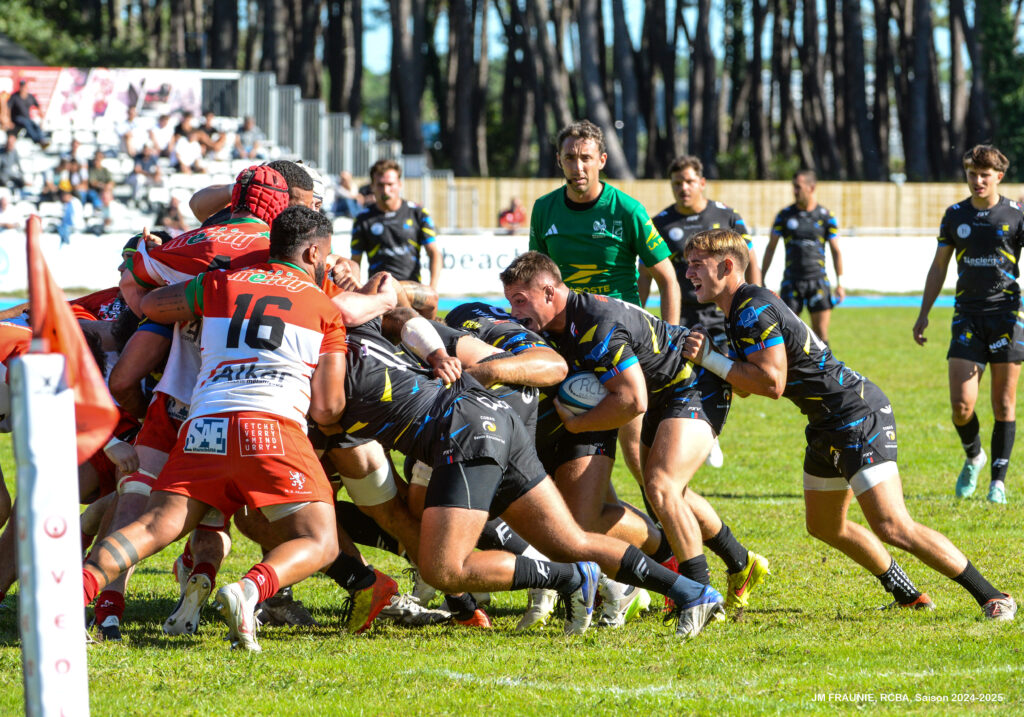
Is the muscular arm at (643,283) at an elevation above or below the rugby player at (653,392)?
above

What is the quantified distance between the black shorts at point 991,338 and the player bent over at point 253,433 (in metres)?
5.15

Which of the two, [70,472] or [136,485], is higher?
[70,472]

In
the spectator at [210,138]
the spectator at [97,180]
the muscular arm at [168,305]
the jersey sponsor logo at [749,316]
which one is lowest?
the jersey sponsor logo at [749,316]

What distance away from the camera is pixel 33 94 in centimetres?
3009

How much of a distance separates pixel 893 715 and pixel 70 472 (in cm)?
271

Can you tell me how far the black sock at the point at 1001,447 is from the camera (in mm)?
8328

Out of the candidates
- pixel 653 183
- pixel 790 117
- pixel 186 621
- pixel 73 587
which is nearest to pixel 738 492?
pixel 186 621

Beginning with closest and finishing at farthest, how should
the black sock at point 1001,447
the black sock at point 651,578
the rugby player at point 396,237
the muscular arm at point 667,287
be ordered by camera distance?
the black sock at point 651,578 < the muscular arm at point 667,287 < the black sock at point 1001,447 < the rugby player at point 396,237

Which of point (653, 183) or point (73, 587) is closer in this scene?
point (73, 587)

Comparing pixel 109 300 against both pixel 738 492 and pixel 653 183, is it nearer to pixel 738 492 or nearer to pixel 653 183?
pixel 738 492

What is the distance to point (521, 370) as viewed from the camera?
208 inches

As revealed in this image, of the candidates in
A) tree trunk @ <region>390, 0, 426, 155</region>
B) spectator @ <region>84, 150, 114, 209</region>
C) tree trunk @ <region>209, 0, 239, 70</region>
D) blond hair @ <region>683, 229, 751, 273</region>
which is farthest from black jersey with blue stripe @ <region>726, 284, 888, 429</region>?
tree trunk @ <region>209, 0, 239, 70</region>

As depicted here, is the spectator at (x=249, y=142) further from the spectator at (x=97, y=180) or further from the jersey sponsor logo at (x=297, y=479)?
the jersey sponsor logo at (x=297, y=479)

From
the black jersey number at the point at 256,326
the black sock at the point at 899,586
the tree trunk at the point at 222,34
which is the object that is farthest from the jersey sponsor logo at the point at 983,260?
the tree trunk at the point at 222,34
